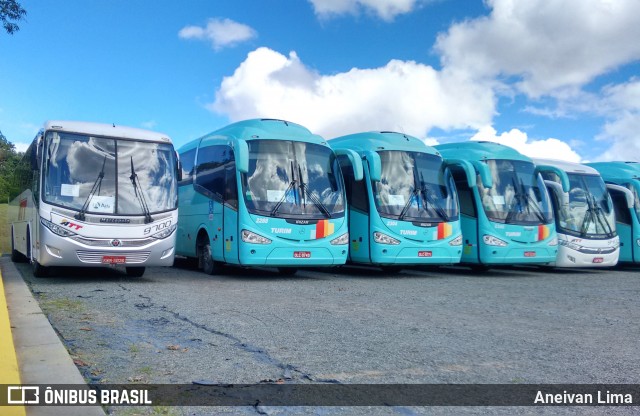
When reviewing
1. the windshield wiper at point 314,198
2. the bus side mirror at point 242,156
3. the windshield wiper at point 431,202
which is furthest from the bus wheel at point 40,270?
the windshield wiper at point 431,202

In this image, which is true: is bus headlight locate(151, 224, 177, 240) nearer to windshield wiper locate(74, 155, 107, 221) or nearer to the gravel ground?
the gravel ground

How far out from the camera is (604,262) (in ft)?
54.3

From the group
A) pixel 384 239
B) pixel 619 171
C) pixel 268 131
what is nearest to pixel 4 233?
pixel 268 131

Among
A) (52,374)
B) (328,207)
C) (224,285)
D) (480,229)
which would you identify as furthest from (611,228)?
(52,374)

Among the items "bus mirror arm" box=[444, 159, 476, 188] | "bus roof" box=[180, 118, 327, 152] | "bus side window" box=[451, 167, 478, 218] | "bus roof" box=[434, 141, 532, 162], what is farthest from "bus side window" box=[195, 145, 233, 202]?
"bus roof" box=[434, 141, 532, 162]

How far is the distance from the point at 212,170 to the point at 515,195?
748 cm

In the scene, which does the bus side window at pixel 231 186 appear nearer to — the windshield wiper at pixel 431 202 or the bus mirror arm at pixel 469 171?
the windshield wiper at pixel 431 202

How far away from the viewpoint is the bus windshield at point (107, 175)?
36.3ft

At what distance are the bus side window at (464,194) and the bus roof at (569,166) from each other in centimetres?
309

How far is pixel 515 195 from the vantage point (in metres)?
15.5

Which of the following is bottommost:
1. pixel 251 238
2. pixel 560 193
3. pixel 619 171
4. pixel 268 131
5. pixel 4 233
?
pixel 4 233

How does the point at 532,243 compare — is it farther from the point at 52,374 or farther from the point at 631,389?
the point at 52,374

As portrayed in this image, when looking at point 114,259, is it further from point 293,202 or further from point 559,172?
point 559,172

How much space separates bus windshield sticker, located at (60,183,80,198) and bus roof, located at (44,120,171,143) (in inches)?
41.1
